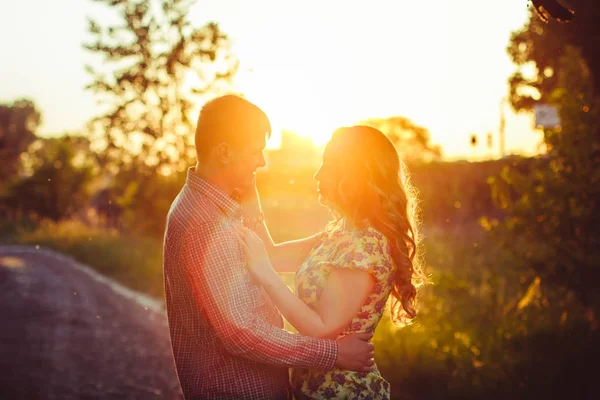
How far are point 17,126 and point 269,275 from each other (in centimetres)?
8995

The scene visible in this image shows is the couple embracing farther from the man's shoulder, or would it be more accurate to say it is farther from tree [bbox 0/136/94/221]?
tree [bbox 0/136/94/221]

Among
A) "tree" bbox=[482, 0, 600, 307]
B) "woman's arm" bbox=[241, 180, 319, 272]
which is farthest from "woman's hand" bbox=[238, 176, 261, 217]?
"tree" bbox=[482, 0, 600, 307]

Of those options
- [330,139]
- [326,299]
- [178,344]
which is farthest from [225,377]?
[330,139]

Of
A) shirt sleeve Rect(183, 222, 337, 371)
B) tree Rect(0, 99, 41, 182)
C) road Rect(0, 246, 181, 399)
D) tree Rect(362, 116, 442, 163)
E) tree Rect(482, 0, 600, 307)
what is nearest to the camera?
shirt sleeve Rect(183, 222, 337, 371)

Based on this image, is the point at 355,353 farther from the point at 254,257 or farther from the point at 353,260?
the point at 254,257

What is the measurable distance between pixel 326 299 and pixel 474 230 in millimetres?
15007

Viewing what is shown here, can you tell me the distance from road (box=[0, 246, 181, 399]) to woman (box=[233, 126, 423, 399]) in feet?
14.8

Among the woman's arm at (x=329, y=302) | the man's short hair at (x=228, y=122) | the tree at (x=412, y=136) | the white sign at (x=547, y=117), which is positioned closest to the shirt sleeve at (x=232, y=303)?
the woman's arm at (x=329, y=302)

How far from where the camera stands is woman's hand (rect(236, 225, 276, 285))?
3115 mm

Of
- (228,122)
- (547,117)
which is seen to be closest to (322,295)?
(228,122)

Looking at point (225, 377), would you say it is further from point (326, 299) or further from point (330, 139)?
point (330, 139)

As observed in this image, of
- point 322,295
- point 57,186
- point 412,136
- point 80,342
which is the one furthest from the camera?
point 412,136

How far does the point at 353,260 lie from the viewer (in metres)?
3.27

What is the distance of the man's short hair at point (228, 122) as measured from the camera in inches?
122
